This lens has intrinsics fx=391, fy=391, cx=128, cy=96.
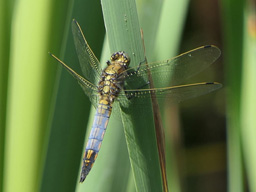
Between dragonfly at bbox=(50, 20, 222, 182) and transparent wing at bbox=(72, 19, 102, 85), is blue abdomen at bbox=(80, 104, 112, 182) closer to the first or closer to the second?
dragonfly at bbox=(50, 20, 222, 182)

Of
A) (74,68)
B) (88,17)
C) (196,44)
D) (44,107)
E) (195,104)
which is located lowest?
(44,107)

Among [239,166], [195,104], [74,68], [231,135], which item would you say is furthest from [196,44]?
[74,68]

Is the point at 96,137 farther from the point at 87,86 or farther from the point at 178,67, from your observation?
the point at 178,67

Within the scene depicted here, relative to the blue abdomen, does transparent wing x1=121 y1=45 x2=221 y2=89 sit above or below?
above

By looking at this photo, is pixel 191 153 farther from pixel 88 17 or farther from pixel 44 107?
pixel 88 17

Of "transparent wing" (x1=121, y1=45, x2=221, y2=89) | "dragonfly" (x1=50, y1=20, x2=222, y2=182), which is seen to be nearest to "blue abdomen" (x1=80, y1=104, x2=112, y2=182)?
"dragonfly" (x1=50, y1=20, x2=222, y2=182)

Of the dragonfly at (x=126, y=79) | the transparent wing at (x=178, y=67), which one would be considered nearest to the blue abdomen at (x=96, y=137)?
the dragonfly at (x=126, y=79)

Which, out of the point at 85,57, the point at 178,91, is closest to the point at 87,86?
the point at 85,57
